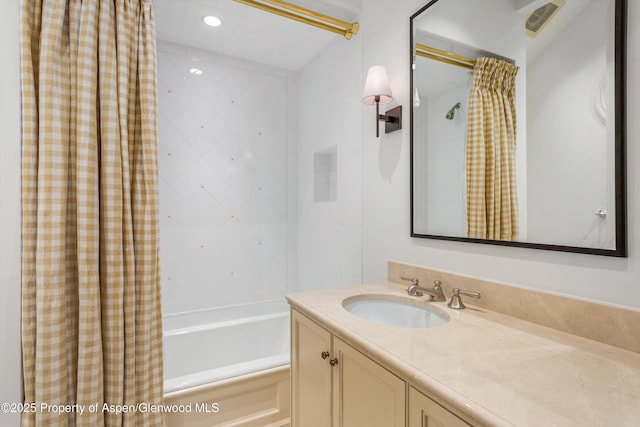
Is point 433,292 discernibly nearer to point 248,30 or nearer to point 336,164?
→ point 336,164

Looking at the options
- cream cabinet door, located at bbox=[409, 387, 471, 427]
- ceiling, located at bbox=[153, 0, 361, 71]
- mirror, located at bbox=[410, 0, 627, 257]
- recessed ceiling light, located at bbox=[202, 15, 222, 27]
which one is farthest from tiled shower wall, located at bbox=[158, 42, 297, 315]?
cream cabinet door, located at bbox=[409, 387, 471, 427]

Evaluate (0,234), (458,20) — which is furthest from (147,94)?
(458,20)

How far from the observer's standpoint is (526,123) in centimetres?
101

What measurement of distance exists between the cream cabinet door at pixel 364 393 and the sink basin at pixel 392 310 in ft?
0.98

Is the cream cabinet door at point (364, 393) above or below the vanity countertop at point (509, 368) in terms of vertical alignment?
below

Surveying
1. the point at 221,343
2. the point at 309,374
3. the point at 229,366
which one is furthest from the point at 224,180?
the point at 309,374

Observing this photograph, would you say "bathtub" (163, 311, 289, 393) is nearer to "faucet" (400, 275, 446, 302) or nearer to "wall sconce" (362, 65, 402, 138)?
"faucet" (400, 275, 446, 302)

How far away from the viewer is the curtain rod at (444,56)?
1.23 metres

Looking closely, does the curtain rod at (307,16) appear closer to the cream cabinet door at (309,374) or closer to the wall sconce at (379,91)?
the wall sconce at (379,91)

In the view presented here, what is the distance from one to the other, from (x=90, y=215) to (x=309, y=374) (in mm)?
1040

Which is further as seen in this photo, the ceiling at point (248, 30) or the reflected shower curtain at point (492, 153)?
the ceiling at point (248, 30)

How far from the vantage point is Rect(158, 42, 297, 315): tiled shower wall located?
2285 mm

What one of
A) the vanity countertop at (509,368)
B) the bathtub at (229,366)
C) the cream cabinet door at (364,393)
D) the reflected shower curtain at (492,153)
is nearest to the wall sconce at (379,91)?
the reflected shower curtain at (492,153)

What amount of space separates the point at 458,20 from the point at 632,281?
1.10m
